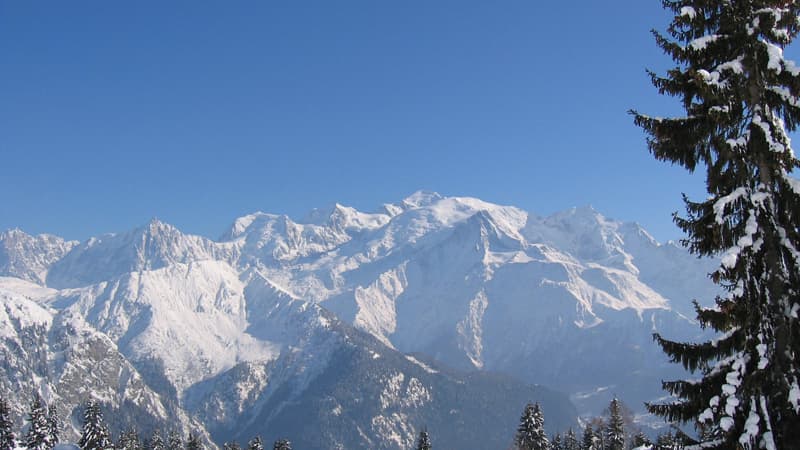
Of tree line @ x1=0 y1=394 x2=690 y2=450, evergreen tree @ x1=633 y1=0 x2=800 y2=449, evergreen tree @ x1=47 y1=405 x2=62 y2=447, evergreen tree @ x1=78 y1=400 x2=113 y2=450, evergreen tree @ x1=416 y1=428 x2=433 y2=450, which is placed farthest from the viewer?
evergreen tree @ x1=47 y1=405 x2=62 y2=447

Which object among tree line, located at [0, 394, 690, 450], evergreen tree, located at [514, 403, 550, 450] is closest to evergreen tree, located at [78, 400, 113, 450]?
tree line, located at [0, 394, 690, 450]

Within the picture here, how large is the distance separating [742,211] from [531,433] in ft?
227

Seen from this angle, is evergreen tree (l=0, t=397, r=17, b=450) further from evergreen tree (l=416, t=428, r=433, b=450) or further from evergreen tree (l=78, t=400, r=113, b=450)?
evergreen tree (l=416, t=428, r=433, b=450)

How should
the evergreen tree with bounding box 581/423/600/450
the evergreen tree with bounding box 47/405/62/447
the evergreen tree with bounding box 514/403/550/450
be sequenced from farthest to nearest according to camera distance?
the evergreen tree with bounding box 47/405/62/447
the evergreen tree with bounding box 581/423/600/450
the evergreen tree with bounding box 514/403/550/450

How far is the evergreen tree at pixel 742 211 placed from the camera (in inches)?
544

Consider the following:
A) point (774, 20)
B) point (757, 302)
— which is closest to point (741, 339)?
point (757, 302)

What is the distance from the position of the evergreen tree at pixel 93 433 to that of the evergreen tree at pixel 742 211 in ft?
311

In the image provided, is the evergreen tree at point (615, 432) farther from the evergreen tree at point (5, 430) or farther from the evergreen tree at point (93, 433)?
the evergreen tree at point (5, 430)

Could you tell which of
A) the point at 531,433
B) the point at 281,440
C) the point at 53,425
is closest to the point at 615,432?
the point at 531,433

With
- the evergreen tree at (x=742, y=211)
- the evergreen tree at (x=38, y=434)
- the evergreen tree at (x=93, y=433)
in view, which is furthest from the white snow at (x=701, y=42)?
the evergreen tree at (x=38, y=434)

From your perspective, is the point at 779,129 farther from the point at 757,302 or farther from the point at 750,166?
the point at 757,302

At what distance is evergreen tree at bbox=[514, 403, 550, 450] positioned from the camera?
255 ft

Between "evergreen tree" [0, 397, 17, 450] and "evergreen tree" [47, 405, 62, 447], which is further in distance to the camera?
"evergreen tree" [47, 405, 62, 447]

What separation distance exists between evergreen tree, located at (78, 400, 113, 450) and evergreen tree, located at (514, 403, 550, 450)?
57.6 m
